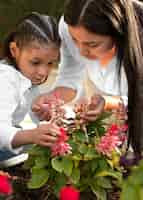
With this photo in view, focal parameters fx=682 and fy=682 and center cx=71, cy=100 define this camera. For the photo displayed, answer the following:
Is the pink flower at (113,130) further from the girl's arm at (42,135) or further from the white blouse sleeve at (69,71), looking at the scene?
the white blouse sleeve at (69,71)

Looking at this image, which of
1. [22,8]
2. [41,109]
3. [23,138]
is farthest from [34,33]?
[22,8]

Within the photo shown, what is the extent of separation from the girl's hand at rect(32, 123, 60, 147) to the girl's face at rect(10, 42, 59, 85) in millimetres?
467

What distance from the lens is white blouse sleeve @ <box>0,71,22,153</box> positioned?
7.96 ft

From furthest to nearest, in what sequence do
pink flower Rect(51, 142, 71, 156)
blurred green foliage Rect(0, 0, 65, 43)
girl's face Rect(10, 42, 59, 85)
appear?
blurred green foliage Rect(0, 0, 65, 43) < girl's face Rect(10, 42, 59, 85) < pink flower Rect(51, 142, 71, 156)

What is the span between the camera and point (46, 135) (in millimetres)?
2135

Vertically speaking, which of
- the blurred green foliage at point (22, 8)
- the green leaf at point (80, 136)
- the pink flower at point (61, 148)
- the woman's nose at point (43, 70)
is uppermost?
the woman's nose at point (43, 70)

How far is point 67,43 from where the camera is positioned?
2.81 meters

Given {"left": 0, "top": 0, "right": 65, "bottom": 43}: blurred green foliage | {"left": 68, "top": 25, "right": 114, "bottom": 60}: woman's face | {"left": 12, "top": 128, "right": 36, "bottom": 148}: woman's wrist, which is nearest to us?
{"left": 12, "top": 128, "right": 36, "bottom": 148}: woman's wrist

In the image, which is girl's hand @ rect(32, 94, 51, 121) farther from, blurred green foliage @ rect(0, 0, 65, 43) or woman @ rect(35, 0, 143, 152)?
blurred green foliage @ rect(0, 0, 65, 43)

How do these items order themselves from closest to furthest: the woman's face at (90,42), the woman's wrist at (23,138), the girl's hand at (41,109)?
the woman's wrist at (23,138) → the girl's hand at (41,109) → the woman's face at (90,42)

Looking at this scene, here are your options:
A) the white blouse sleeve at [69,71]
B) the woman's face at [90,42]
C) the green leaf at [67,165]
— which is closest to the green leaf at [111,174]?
the green leaf at [67,165]

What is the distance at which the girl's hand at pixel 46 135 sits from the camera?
211 cm

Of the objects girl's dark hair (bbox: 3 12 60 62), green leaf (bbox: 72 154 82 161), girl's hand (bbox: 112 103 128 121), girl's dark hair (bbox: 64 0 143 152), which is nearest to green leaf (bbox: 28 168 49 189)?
green leaf (bbox: 72 154 82 161)

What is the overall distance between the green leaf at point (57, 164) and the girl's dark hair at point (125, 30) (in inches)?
20.2
